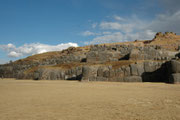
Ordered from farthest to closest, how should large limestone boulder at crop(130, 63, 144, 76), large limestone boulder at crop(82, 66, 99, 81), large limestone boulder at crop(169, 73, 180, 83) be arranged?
large limestone boulder at crop(82, 66, 99, 81)
large limestone boulder at crop(130, 63, 144, 76)
large limestone boulder at crop(169, 73, 180, 83)

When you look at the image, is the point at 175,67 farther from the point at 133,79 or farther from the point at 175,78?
the point at 133,79

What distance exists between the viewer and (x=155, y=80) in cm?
1502

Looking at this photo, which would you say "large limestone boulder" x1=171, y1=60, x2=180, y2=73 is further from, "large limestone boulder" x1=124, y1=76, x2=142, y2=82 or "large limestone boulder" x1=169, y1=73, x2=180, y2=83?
"large limestone boulder" x1=124, y1=76, x2=142, y2=82

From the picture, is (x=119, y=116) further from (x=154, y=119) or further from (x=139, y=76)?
(x=139, y=76)

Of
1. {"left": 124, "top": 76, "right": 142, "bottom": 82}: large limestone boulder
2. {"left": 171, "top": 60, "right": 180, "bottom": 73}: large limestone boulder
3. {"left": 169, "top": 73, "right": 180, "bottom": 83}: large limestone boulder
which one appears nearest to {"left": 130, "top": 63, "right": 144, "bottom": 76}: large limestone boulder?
{"left": 124, "top": 76, "right": 142, "bottom": 82}: large limestone boulder

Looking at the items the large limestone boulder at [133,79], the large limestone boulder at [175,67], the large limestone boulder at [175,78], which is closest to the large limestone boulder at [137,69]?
the large limestone boulder at [133,79]

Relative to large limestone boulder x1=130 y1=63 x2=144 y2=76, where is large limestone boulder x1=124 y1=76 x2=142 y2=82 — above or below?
below

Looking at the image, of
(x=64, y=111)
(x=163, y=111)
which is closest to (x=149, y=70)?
(x=163, y=111)

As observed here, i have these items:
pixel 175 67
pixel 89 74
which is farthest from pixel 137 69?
pixel 89 74

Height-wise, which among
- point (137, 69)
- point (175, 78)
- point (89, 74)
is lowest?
point (175, 78)

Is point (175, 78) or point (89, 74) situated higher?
point (89, 74)

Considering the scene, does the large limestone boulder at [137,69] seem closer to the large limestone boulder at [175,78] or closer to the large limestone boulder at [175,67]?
the large limestone boulder at [175,67]

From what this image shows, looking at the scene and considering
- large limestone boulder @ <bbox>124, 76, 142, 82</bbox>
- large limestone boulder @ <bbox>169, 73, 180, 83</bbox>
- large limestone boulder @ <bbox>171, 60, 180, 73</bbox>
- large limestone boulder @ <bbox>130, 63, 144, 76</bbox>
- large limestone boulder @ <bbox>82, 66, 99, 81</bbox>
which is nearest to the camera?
large limestone boulder @ <bbox>169, 73, 180, 83</bbox>

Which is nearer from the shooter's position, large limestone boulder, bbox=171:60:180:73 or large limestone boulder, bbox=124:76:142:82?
large limestone boulder, bbox=171:60:180:73
